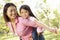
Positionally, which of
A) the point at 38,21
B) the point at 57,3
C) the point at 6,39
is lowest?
the point at 6,39

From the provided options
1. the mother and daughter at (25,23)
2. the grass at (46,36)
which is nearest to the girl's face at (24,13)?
the mother and daughter at (25,23)

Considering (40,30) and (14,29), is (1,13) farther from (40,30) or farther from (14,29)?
(40,30)

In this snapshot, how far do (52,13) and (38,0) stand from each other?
14cm

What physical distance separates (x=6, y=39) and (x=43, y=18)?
32cm

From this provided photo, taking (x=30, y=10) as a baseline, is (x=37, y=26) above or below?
below

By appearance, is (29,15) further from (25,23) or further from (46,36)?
(46,36)

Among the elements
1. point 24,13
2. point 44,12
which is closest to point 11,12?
point 24,13

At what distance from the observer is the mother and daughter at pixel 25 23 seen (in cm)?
166

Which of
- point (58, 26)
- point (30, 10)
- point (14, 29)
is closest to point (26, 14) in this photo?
point (30, 10)

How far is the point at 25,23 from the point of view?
5.49ft

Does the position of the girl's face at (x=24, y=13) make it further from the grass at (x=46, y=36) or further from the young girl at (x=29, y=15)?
the grass at (x=46, y=36)

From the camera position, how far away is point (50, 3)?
5.61 ft

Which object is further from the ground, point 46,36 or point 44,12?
point 44,12

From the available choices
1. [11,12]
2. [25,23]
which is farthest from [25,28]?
[11,12]
